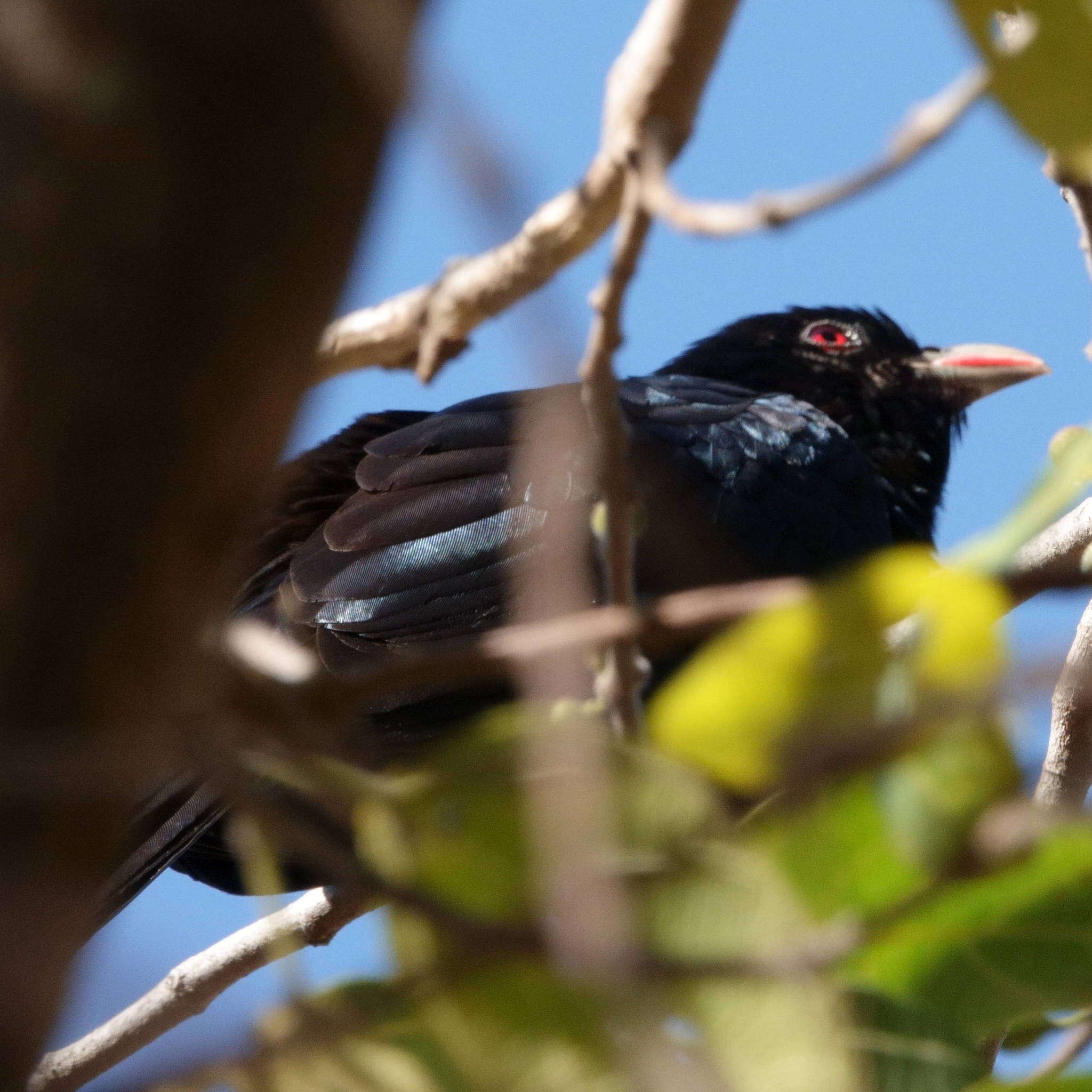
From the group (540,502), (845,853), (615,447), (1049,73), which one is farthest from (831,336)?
(845,853)

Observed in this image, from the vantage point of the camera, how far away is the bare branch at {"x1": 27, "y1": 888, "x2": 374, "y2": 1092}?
2832mm

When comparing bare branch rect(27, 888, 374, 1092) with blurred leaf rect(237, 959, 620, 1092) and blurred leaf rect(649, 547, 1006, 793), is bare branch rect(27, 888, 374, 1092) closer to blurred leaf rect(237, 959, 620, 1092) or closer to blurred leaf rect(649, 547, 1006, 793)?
blurred leaf rect(237, 959, 620, 1092)

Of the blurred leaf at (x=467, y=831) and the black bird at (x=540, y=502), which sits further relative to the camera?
the black bird at (x=540, y=502)

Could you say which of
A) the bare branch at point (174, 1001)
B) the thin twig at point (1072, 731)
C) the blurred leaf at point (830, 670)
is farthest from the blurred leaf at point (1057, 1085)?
the bare branch at point (174, 1001)

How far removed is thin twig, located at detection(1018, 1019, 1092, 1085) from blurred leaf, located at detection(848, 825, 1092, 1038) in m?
0.20

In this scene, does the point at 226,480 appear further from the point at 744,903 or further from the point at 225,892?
the point at 225,892

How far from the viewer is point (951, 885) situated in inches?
33.7

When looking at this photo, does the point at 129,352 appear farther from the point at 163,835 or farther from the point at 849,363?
the point at 849,363

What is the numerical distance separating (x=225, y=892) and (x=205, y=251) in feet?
11.4

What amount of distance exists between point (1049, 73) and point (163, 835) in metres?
2.73

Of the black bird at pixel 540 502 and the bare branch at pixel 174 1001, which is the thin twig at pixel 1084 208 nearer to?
the black bird at pixel 540 502

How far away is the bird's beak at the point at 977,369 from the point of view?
4922 millimetres

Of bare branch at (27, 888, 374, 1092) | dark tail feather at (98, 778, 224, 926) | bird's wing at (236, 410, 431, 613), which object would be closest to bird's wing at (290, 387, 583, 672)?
bird's wing at (236, 410, 431, 613)

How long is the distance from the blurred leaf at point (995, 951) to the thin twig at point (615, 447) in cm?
28
